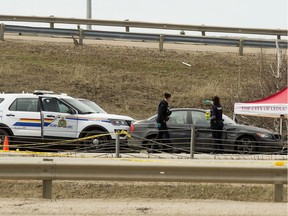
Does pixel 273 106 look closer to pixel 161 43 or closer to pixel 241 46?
pixel 241 46

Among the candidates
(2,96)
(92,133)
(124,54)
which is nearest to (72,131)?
(92,133)

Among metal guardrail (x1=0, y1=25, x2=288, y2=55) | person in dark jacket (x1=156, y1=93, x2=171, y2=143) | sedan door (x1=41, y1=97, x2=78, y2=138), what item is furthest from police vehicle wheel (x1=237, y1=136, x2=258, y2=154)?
metal guardrail (x1=0, y1=25, x2=288, y2=55)

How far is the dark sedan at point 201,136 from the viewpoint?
66.6 feet

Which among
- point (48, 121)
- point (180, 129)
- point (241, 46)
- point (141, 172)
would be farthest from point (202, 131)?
point (241, 46)

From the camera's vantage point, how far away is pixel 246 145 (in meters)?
20.5

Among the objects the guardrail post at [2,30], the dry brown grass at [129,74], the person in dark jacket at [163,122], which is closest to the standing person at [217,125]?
the person in dark jacket at [163,122]

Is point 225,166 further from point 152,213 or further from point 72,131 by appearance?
point 72,131

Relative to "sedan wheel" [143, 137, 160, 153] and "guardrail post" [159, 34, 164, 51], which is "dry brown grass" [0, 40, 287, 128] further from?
"sedan wheel" [143, 137, 160, 153]

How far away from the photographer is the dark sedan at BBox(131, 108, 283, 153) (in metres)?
20.3

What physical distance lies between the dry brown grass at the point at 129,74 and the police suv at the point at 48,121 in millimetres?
7565

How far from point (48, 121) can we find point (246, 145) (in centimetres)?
535

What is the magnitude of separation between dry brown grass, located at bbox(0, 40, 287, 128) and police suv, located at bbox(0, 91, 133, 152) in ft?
24.8

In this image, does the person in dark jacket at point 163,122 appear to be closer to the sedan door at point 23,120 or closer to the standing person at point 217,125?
the standing person at point 217,125

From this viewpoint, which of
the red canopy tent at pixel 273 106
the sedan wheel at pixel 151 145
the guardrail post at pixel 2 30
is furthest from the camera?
the guardrail post at pixel 2 30
